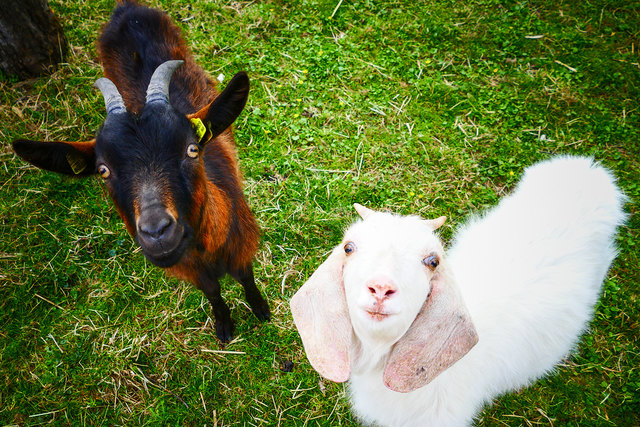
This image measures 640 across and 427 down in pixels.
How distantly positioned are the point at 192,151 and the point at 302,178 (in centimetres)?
213

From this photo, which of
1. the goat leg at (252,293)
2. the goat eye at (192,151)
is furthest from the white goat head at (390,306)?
the goat leg at (252,293)

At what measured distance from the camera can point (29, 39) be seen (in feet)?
15.5

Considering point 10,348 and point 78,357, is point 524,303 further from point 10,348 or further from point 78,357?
point 10,348

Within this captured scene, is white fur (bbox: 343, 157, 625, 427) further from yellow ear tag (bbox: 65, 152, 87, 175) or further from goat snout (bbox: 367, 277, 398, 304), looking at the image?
yellow ear tag (bbox: 65, 152, 87, 175)

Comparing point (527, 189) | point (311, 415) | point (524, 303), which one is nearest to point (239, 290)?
point (311, 415)

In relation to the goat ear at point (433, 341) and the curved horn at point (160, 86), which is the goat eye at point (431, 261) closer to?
the goat ear at point (433, 341)

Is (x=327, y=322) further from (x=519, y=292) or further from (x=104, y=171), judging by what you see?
(x=104, y=171)

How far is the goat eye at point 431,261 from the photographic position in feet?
6.48

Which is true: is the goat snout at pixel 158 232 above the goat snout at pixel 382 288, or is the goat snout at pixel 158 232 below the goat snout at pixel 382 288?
below

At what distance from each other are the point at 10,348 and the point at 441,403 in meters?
4.22

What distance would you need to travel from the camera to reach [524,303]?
8.87ft

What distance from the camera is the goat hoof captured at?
373cm

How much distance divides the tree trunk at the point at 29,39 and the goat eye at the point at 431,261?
5.38 m

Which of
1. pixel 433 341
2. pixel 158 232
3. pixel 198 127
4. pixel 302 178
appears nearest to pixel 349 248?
pixel 433 341
